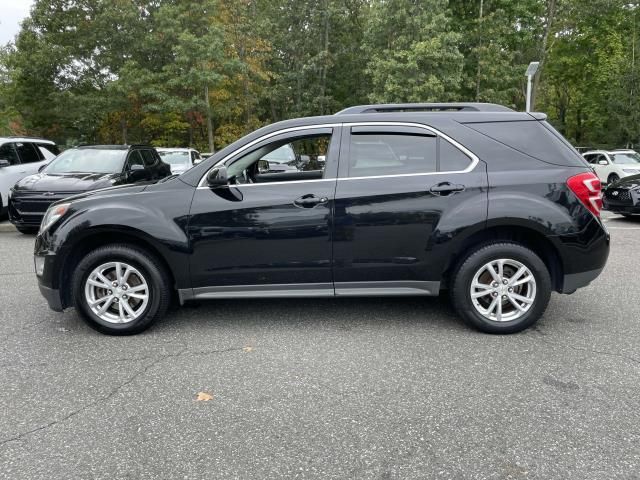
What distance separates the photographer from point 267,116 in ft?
115

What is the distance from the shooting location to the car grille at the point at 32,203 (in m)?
8.48

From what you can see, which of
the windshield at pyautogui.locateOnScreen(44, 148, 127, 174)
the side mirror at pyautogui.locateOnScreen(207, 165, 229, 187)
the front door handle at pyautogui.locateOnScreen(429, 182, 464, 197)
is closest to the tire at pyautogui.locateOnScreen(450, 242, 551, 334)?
the front door handle at pyautogui.locateOnScreen(429, 182, 464, 197)

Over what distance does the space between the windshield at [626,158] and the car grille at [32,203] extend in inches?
736

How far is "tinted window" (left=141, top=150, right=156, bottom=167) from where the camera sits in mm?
10611

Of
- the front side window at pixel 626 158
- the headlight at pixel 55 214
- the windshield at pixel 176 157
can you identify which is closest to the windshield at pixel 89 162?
the windshield at pixel 176 157

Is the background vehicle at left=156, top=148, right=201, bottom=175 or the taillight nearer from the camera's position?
the taillight

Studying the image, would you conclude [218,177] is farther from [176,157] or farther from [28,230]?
[176,157]

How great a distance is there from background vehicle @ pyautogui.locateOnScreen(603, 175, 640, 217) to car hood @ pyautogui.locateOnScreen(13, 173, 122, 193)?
10.1 meters

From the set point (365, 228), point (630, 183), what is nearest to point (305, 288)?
point (365, 228)

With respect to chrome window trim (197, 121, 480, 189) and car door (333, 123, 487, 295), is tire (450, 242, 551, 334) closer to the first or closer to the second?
car door (333, 123, 487, 295)

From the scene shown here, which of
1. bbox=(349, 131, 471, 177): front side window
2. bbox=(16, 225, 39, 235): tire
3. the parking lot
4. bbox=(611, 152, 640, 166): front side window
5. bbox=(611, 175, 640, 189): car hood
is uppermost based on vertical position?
bbox=(349, 131, 471, 177): front side window

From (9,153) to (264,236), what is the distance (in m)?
9.57

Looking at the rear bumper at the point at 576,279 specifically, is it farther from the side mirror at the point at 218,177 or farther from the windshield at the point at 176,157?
the windshield at the point at 176,157

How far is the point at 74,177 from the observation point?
349 inches
